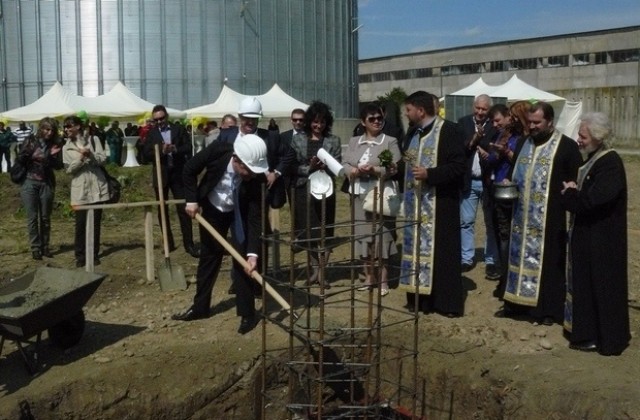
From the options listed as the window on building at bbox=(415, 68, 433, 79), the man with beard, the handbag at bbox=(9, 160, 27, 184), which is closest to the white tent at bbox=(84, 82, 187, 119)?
the handbag at bbox=(9, 160, 27, 184)

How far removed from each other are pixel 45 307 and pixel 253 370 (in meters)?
1.73

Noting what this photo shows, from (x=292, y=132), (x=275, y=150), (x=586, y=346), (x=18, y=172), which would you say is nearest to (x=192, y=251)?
(x=18, y=172)

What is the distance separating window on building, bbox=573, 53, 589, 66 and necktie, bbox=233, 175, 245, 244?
1862 inches

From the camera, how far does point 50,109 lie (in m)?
25.2

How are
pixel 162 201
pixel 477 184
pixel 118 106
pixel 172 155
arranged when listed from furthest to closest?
1. pixel 118 106
2. pixel 172 155
3. pixel 162 201
4. pixel 477 184

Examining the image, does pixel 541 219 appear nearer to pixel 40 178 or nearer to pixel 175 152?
pixel 175 152

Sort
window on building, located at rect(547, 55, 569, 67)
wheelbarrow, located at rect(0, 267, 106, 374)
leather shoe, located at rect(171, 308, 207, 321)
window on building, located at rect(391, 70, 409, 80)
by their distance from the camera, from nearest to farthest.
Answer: wheelbarrow, located at rect(0, 267, 106, 374) < leather shoe, located at rect(171, 308, 207, 321) < window on building, located at rect(547, 55, 569, 67) < window on building, located at rect(391, 70, 409, 80)

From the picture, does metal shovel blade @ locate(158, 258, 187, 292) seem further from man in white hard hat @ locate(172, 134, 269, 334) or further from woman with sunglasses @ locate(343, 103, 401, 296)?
woman with sunglasses @ locate(343, 103, 401, 296)

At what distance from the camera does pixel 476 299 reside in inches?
328

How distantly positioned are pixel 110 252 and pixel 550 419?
22.2ft

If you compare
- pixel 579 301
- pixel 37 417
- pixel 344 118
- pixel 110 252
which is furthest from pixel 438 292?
pixel 344 118

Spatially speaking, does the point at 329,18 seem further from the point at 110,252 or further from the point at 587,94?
the point at 110,252

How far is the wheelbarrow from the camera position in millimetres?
6461

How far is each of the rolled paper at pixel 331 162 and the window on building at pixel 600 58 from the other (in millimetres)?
45063
